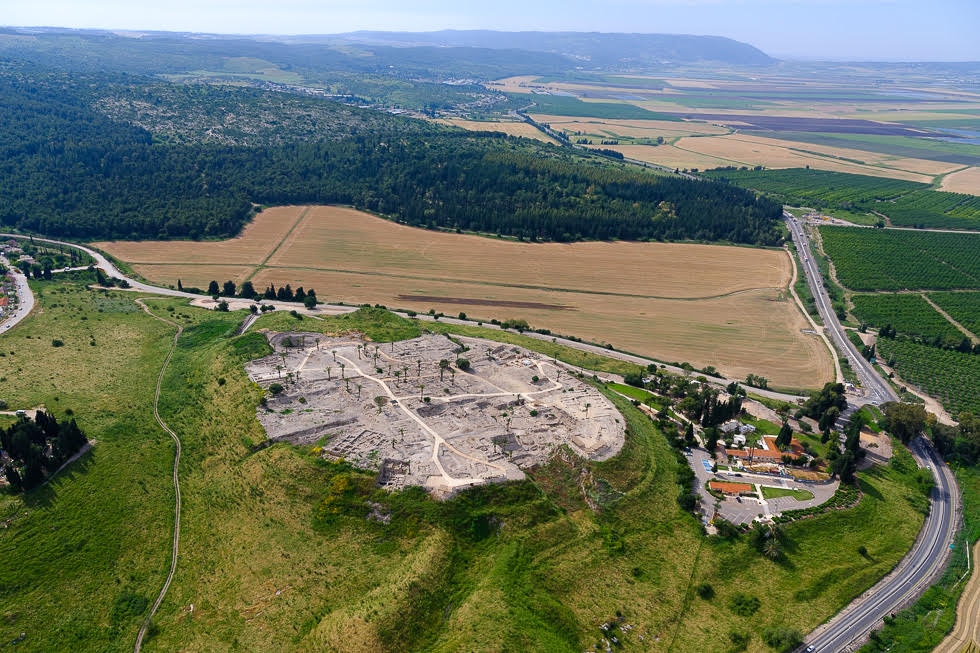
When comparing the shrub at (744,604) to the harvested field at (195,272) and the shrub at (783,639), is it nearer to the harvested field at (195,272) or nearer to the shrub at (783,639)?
the shrub at (783,639)

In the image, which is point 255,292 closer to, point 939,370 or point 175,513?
point 175,513

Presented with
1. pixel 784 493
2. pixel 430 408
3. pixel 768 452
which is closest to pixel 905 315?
pixel 768 452

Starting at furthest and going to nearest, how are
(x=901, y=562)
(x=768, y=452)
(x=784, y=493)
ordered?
(x=768, y=452) < (x=784, y=493) < (x=901, y=562)

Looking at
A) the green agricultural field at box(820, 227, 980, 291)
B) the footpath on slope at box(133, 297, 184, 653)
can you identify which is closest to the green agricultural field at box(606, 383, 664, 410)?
the footpath on slope at box(133, 297, 184, 653)

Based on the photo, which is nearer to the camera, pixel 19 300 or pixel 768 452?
pixel 768 452

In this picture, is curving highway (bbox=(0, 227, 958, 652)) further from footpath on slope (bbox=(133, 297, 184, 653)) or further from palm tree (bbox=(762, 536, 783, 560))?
footpath on slope (bbox=(133, 297, 184, 653))
